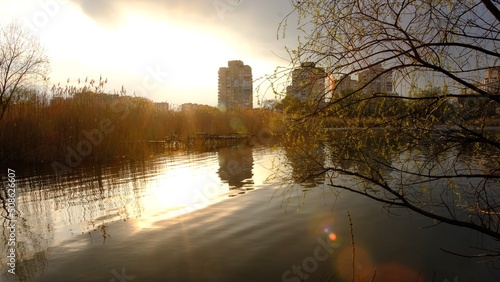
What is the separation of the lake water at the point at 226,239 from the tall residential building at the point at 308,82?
0.74 m

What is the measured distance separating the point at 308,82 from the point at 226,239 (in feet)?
13.8

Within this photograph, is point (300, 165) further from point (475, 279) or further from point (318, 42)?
point (475, 279)

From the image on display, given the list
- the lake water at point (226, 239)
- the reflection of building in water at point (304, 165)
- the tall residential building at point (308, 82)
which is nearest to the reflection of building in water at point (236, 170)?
the lake water at point (226, 239)

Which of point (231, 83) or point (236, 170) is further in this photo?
point (231, 83)

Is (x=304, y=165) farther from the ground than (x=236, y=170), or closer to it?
farther from the ground

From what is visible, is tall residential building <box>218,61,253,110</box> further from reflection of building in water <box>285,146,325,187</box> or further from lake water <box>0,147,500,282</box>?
reflection of building in water <box>285,146,325,187</box>

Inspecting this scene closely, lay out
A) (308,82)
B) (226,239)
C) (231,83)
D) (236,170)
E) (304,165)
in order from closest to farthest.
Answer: (308,82) < (304,165) < (226,239) < (236,170) < (231,83)

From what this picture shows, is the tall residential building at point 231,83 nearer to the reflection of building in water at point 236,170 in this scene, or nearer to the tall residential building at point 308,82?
the reflection of building in water at point 236,170

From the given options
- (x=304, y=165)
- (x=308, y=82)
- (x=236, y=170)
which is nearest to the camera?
(x=308, y=82)

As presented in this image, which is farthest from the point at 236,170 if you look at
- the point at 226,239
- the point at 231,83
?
the point at 231,83

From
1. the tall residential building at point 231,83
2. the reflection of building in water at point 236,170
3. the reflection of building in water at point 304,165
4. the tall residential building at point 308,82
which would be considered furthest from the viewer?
the tall residential building at point 231,83

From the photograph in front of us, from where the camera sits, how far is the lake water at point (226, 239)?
17.5 feet

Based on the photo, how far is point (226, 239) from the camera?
6.71m

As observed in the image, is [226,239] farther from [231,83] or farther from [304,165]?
[231,83]
